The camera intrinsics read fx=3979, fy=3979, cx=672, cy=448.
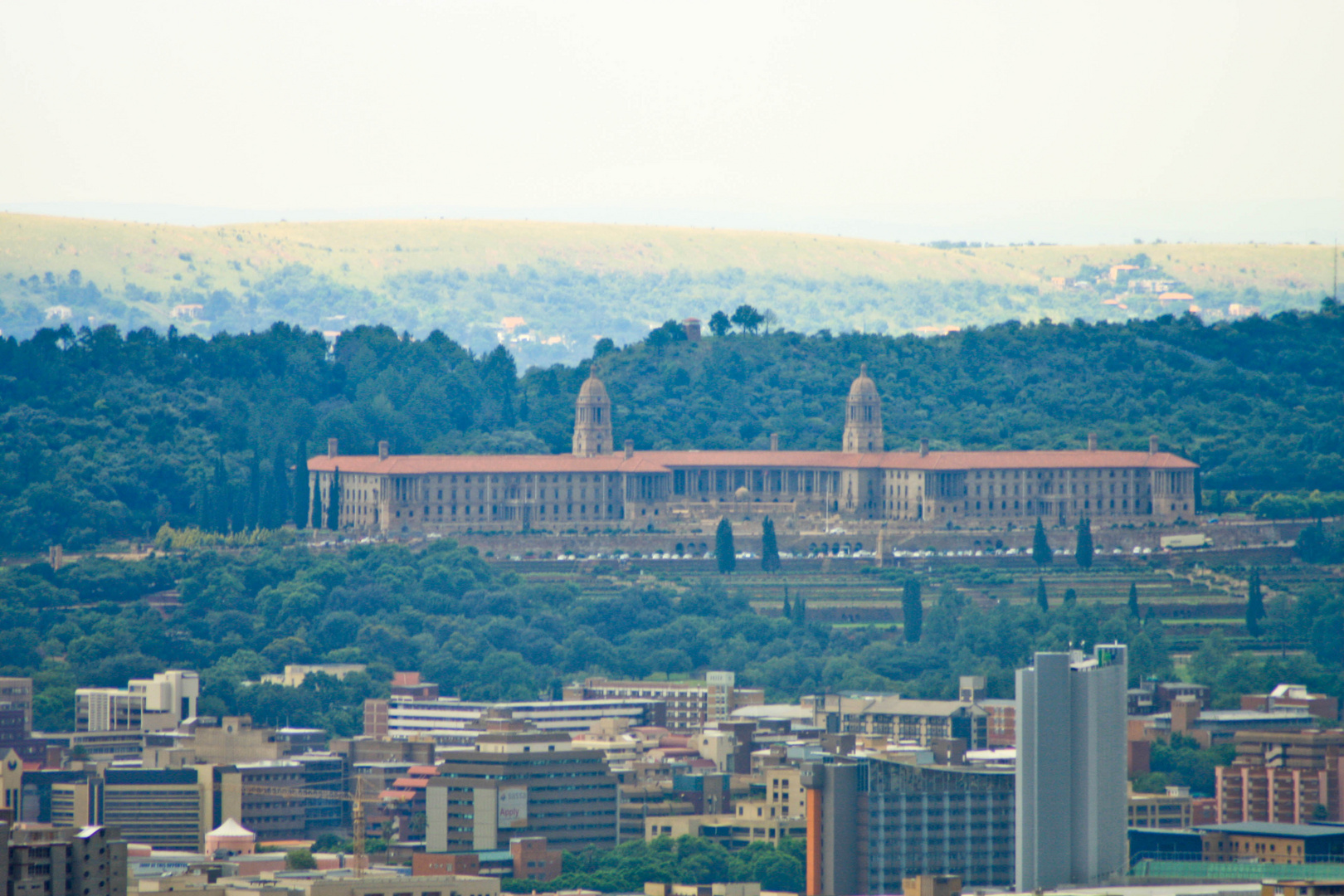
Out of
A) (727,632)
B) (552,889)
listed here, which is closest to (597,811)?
(552,889)

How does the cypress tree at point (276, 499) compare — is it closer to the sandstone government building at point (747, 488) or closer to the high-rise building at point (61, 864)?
the sandstone government building at point (747, 488)

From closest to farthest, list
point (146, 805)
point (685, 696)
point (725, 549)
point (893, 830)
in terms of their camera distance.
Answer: point (893, 830)
point (146, 805)
point (685, 696)
point (725, 549)

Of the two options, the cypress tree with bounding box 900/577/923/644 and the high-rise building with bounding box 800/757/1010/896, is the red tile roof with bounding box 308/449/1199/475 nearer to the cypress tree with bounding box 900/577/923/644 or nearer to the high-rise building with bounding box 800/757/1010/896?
the cypress tree with bounding box 900/577/923/644

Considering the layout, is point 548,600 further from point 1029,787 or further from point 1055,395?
point 1029,787

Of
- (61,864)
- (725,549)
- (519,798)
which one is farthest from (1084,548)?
(61,864)

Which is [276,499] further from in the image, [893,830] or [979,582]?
[893,830]

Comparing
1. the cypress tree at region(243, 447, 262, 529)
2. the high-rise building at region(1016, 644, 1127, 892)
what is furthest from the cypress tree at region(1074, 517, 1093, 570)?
the high-rise building at region(1016, 644, 1127, 892)
